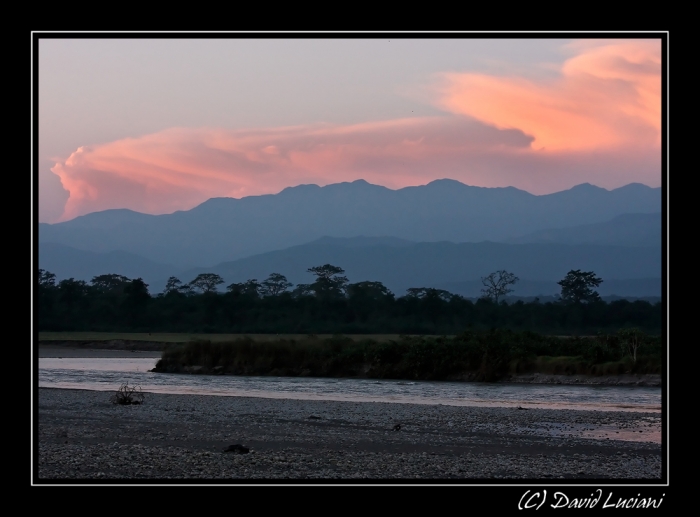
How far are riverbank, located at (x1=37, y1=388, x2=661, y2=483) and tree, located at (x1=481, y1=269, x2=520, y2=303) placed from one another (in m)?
79.0

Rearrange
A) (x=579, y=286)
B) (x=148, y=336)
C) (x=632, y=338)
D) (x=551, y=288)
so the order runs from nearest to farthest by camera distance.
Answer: (x=632, y=338) → (x=148, y=336) → (x=579, y=286) → (x=551, y=288)

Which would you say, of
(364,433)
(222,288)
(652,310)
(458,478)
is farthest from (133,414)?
(222,288)

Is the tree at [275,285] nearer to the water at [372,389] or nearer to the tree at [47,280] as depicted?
the tree at [47,280]

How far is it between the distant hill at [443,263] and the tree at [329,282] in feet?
73.3

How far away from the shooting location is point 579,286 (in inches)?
3593

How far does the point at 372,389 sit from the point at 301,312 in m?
48.7

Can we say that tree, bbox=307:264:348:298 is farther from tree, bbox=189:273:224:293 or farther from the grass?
the grass

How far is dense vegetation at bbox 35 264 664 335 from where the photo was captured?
7700cm

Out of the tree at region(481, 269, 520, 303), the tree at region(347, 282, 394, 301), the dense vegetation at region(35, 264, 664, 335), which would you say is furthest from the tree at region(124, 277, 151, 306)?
the tree at region(481, 269, 520, 303)

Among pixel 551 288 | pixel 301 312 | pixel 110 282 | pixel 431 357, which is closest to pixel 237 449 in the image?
pixel 431 357

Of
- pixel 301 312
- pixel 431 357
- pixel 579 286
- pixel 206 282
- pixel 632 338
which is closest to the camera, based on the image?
pixel 632 338

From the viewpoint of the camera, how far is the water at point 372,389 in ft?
95.6

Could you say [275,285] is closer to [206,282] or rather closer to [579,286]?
[206,282]
